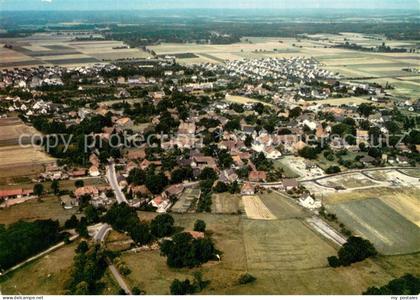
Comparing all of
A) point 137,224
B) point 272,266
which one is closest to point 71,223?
point 137,224

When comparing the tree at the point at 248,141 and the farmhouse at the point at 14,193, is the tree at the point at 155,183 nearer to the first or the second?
the farmhouse at the point at 14,193

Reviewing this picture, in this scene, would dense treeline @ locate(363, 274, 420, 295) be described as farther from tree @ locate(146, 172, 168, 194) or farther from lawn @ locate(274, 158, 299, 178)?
tree @ locate(146, 172, 168, 194)

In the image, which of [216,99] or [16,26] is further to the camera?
[16,26]

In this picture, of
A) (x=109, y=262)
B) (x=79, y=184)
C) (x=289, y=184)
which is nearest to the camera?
(x=109, y=262)

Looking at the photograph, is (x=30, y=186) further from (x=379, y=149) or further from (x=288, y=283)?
(x=379, y=149)

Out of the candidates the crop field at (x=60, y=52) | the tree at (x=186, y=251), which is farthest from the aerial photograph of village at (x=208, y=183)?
the crop field at (x=60, y=52)

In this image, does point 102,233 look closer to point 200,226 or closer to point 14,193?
point 200,226

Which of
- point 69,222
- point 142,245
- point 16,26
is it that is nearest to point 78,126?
point 69,222
